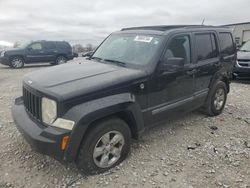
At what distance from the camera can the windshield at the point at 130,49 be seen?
3.93 m

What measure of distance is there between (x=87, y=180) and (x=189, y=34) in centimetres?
298

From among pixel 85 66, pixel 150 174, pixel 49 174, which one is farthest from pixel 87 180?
pixel 85 66

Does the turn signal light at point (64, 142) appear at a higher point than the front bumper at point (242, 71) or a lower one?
lower

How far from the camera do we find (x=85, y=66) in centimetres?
409

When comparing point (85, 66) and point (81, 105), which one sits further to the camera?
point (85, 66)

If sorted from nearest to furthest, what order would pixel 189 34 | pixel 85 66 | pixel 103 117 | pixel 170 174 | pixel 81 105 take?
pixel 81 105, pixel 103 117, pixel 170 174, pixel 85 66, pixel 189 34

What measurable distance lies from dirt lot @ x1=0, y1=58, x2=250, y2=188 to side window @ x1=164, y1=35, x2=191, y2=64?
4.65ft

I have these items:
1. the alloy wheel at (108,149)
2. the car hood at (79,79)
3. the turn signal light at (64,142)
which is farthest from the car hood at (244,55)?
the turn signal light at (64,142)

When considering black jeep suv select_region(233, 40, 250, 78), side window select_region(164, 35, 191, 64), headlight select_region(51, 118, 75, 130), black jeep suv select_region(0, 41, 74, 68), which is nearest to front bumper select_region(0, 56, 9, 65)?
black jeep suv select_region(0, 41, 74, 68)

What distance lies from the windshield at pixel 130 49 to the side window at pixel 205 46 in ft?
3.46

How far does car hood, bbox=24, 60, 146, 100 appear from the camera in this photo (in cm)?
306

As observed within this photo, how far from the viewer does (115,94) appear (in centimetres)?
331

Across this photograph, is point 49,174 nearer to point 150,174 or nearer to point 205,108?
point 150,174

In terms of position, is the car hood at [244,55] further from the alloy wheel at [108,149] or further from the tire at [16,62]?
the tire at [16,62]
